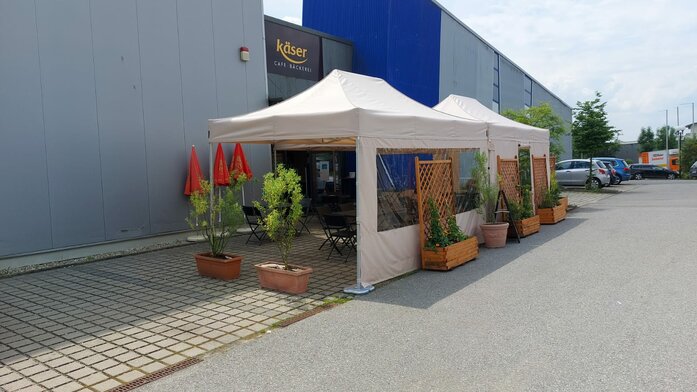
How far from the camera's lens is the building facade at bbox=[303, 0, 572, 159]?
14.5 meters

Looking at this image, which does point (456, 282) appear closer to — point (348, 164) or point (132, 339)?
point (132, 339)

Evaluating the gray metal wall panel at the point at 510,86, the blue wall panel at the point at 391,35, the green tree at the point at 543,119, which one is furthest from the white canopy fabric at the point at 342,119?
the gray metal wall panel at the point at 510,86

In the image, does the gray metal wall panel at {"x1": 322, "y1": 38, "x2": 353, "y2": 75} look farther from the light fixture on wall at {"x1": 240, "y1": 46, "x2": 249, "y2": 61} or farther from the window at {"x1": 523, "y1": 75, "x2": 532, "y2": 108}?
the window at {"x1": 523, "y1": 75, "x2": 532, "y2": 108}

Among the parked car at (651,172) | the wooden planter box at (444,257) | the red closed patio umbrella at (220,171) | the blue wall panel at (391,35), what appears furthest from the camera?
the parked car at (651,172)

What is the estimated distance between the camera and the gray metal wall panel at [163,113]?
29.3 ft

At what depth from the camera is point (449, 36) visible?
18.6m

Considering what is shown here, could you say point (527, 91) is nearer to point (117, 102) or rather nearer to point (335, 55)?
point (335, 55)

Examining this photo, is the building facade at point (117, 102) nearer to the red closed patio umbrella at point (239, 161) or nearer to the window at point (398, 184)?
the red closed patio umbrella at point (239, 161)

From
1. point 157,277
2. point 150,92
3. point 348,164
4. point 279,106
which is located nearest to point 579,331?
point 279,106

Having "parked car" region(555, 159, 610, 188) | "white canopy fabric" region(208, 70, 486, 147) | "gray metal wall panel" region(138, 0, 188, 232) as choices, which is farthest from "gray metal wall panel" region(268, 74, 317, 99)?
"parked car" region(555, 159, 610, 188)

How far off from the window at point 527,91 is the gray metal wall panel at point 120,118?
26.4 meters

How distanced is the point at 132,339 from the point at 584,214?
39.5ft

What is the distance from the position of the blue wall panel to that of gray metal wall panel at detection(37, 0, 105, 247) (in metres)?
8.27

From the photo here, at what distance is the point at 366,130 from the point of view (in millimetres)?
5711
